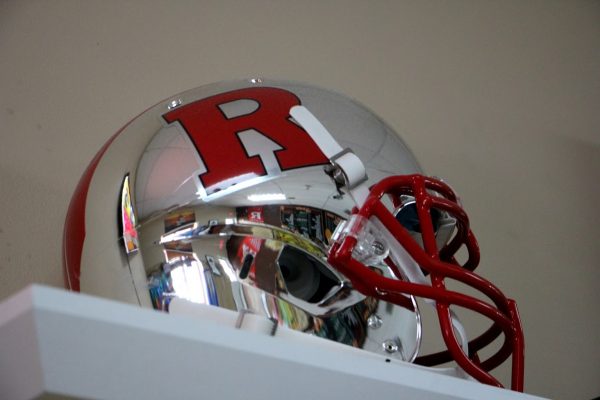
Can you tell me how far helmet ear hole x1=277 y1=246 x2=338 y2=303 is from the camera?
585mm

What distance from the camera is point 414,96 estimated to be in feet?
3.72

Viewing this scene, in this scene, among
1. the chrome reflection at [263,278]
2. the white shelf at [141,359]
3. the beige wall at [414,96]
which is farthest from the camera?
the beige wall at [414,96]

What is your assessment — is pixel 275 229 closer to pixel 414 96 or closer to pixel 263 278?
pixel 263 278

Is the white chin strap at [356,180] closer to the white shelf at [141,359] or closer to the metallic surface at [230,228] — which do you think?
the metallic surface at [230,228]

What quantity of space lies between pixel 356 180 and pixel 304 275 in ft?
0.32

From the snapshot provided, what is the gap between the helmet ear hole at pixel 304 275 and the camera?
58 centimetres

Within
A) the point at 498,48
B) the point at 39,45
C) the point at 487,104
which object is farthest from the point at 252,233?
the point at 498,48

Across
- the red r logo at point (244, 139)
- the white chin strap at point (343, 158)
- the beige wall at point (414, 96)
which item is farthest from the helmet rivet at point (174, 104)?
the beige wall at point (414, 96)

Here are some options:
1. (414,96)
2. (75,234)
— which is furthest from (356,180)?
(414,96)

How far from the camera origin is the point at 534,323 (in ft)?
3.41

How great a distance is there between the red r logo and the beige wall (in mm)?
289

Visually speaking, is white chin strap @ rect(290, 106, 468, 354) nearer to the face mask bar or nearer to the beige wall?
the face mask bar

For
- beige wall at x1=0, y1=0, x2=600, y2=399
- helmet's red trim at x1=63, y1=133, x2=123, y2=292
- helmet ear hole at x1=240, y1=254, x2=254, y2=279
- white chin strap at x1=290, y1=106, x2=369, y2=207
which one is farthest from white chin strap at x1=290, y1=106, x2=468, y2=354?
beige wall at x1=0, y1=0, x2=600, y2=399

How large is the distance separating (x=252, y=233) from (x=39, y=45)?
0.50m
